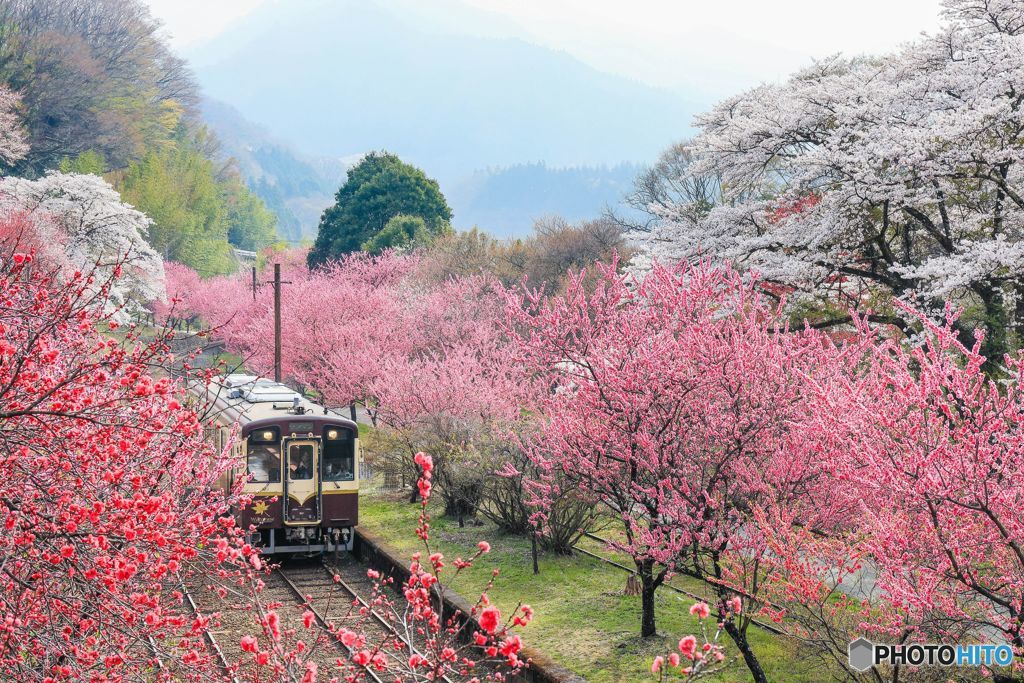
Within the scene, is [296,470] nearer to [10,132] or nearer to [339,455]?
[339,455]

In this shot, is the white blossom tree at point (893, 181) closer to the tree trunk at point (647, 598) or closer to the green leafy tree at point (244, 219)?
the tree trunk at point (647, 598)

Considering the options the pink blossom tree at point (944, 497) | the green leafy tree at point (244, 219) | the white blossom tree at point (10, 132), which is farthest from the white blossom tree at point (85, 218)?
the green leafy tree at point (244, 219)

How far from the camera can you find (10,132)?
52781mm

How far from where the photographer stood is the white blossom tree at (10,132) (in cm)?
5153

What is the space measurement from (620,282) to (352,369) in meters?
17.0

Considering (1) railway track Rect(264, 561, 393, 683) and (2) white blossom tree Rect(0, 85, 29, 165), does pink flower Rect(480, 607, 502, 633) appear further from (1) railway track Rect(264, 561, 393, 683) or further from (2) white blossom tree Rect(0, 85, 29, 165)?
(2) white blossom tree Rect(0, 85, 29, 165)

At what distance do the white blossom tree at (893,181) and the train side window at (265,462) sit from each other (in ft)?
33.8

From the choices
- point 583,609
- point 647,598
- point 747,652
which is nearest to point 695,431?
point 747,652

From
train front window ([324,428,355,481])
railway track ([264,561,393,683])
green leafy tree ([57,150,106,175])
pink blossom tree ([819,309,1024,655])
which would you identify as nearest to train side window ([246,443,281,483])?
train front window ([324,428,355,481])

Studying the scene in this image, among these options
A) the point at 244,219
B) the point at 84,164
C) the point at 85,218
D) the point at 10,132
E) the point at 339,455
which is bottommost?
the point at 339,455

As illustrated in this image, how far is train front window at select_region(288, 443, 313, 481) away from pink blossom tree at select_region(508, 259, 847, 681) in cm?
645

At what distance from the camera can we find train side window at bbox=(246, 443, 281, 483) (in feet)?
55.5

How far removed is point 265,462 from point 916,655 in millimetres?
11333

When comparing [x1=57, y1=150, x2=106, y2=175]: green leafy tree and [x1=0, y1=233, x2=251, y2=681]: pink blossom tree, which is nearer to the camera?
[x1=0, y1=233, x2=251, y2=681]: pink blossom tree
